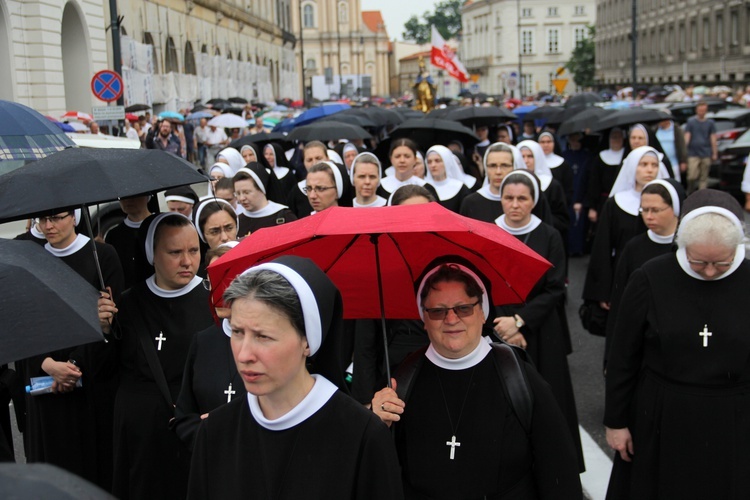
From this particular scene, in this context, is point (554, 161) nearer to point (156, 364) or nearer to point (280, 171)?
point (280, 171)

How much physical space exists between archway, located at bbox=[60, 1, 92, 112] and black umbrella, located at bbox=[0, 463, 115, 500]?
29.3 metres

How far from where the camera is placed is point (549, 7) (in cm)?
12631

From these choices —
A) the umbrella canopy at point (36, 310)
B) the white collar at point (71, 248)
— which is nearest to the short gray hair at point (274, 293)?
the umbrella canopy at point (36, 310)

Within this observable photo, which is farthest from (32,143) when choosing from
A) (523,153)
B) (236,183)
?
(523,153)

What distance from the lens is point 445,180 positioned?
963cm

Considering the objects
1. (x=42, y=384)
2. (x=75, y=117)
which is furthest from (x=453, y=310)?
(x=75, y=117)

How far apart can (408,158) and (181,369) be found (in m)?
5.00

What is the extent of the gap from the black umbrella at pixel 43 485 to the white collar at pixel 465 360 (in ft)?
7.64

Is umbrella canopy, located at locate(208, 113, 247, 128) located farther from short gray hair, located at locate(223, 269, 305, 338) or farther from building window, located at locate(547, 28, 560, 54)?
building window, located at locate(547, 28, 560, 54)

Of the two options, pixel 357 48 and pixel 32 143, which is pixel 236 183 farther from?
pixel 357 48

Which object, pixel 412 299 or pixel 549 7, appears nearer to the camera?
pixel 412 299

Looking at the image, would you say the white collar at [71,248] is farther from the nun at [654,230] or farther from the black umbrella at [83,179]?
the nun at [654,230]

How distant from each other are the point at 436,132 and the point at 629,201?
613 centimetres

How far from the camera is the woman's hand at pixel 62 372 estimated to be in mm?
4781
